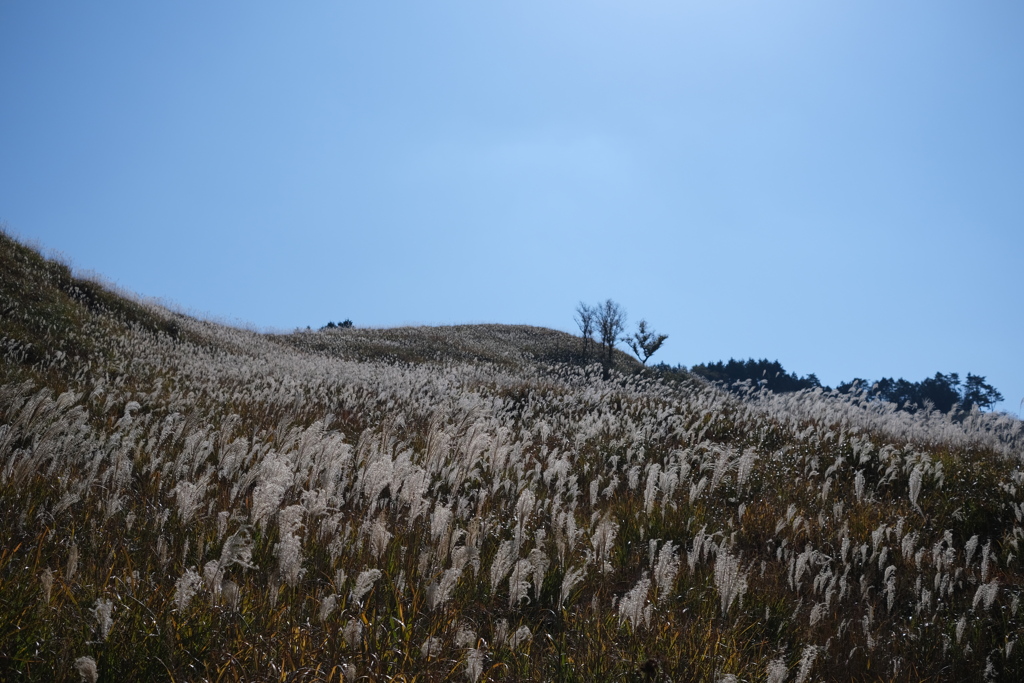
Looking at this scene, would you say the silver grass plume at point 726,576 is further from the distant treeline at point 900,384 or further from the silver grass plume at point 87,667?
the distant treeline at point 900,384

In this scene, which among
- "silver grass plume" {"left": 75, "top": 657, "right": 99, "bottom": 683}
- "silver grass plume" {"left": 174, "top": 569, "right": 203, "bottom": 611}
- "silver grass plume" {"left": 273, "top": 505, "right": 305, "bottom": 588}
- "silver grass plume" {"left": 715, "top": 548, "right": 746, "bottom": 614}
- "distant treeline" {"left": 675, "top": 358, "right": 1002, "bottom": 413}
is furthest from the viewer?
Result: "distant treeline" {"left": 675, "top": 358, "right": 1002, "bottom": 413}

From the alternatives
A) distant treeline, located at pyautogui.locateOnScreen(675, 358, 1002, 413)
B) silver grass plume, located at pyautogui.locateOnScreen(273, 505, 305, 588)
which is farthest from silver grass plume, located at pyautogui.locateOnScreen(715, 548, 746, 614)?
distant treeline, located at pyautogui.locateOnScreen(675, 358, 1002, 413)

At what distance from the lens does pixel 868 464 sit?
28.3 feet

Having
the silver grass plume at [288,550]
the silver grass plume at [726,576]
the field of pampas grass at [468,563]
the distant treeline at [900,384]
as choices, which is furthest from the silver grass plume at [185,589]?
the distant treeline at [900,384]

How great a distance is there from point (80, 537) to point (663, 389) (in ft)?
58.8

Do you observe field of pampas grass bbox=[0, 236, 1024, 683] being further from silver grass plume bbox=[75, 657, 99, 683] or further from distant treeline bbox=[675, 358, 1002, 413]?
distant treeline bbox=[675, 358, 1002, 413]

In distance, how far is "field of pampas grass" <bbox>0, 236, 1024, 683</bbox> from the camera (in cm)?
279

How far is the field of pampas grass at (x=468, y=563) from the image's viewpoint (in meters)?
2.79

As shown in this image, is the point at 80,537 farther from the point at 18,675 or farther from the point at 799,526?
the point at 799,526

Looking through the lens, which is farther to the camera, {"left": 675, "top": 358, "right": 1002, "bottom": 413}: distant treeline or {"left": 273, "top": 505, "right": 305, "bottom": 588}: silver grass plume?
{"left": 675, "top": 358, "right": 1002, "bottom": 413}: distant treeline

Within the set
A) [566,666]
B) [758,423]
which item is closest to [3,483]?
[566,666]

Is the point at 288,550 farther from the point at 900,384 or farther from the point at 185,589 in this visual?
the point at 900,384

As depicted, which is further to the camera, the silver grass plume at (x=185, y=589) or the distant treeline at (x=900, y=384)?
the distant treeline at (x=900, y=384)

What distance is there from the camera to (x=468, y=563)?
3.79m
